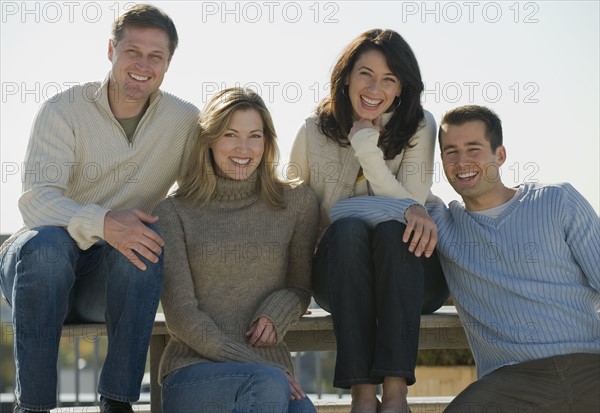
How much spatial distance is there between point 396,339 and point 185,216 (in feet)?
2.77

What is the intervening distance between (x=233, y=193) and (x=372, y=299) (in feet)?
2.08

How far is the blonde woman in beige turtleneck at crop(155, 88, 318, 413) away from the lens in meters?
3.07

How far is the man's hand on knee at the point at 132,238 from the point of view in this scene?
2969mm

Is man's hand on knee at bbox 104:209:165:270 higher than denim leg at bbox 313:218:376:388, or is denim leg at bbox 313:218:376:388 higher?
man's hand on knee at bbox 104:209:165:270

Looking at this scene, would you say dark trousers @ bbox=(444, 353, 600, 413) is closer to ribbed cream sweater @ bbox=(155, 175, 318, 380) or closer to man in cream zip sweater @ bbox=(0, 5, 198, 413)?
ribbed cream sweater @ bbox=(155, 175, 318, 380)

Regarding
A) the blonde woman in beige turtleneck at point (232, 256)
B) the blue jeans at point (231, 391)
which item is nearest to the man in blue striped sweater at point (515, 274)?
the blonde woman in beige turtleneck at point (232, 256)

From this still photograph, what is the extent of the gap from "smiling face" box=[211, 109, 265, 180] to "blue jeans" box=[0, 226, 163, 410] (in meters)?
0.49

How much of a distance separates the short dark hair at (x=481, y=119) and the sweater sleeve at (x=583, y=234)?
0.34m

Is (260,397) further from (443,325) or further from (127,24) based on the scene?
(127,24)

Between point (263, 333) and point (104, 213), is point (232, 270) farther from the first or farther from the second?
point (104, 213)

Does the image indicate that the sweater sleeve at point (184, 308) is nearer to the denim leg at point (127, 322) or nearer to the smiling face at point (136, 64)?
the denim leg at point (127, 322)

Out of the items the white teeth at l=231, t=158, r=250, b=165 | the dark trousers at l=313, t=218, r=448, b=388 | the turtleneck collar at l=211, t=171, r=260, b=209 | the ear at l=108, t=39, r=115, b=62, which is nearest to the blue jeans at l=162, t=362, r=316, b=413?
the dark trousers at l=313, t=218, r=448, b=388

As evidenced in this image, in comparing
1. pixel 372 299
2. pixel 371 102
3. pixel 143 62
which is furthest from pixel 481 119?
pixel 143 62

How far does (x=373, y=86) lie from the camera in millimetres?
3518
